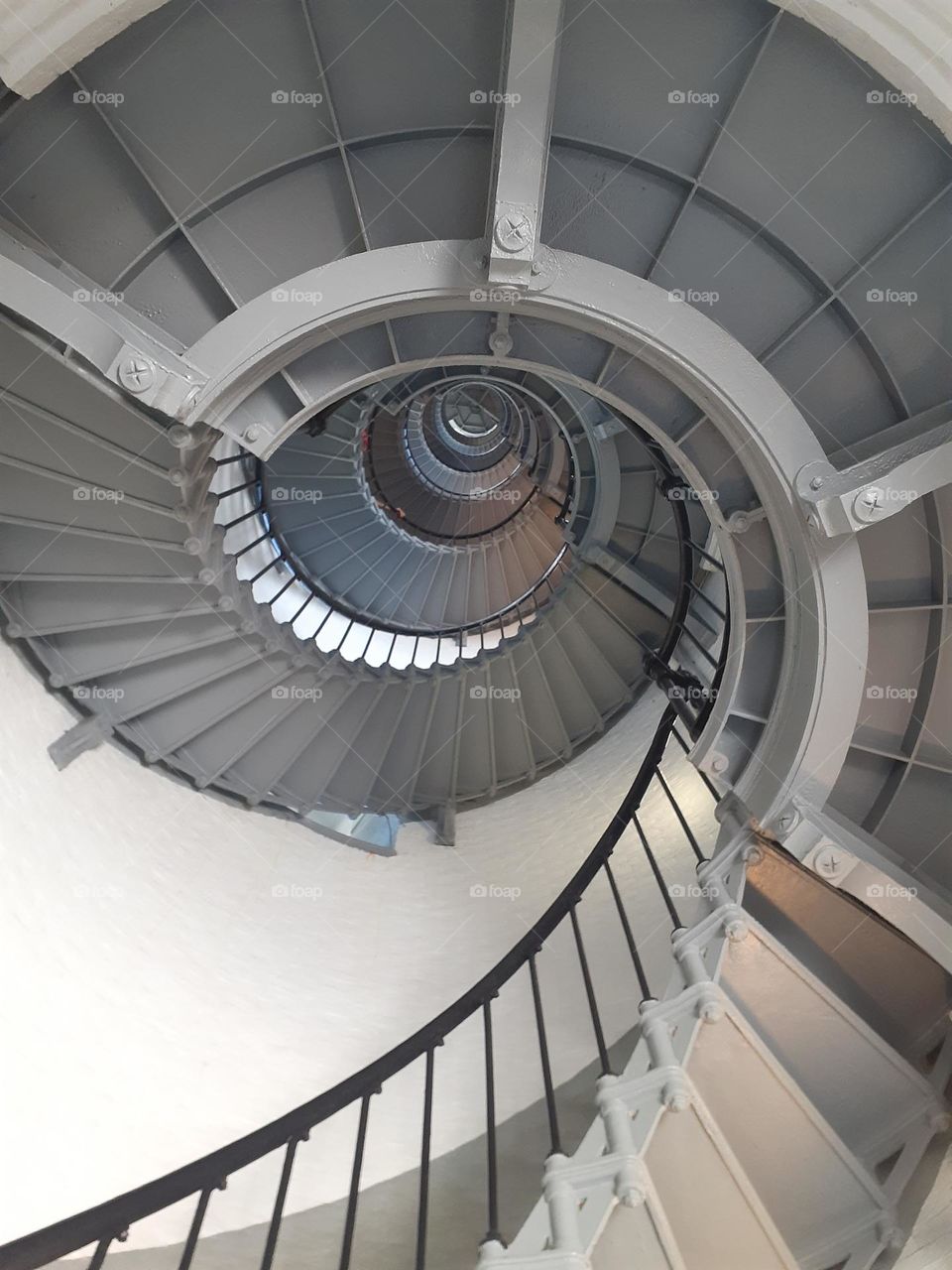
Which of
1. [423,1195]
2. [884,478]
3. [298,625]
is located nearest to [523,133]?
[884,478]

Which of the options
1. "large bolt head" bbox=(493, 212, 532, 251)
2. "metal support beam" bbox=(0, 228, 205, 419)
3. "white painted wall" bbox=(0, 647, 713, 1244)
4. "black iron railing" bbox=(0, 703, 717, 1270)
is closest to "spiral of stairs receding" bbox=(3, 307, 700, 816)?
"white painted wall" bbox=(0, 647, 713, 1244)

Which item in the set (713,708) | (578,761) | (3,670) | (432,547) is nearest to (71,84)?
(3,670)

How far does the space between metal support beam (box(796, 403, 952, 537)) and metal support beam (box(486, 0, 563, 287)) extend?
5.79 feet

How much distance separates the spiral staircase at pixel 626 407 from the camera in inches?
137

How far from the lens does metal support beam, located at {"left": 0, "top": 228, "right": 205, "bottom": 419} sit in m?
3.47

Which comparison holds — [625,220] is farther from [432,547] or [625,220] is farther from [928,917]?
[432,547]

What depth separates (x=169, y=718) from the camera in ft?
24.8

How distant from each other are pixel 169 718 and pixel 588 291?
5.57m

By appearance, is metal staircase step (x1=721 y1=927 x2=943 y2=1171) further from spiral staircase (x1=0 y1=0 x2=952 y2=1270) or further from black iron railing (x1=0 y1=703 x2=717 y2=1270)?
black iron railing (x1=0 y1=703 x2=717 y2=1270)

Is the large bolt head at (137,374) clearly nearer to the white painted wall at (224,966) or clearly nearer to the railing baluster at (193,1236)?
the railing baluster at (193,1236)

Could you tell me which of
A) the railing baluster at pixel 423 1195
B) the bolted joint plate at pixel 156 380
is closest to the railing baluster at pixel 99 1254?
the railing baluster at pixel 423 1195

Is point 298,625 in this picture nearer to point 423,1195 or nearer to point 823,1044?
point 823,1044

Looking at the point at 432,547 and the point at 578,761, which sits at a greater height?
the point at 432,547

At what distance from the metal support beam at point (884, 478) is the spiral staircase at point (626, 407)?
0.06 ft
